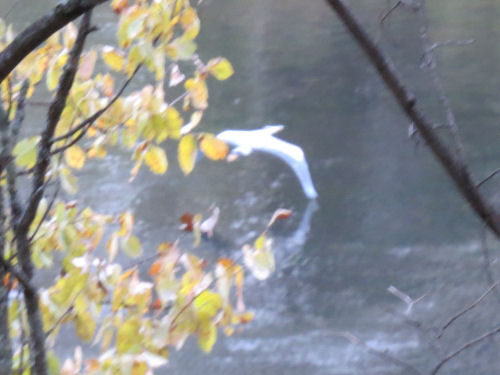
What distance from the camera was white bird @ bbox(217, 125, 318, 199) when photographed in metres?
8.02

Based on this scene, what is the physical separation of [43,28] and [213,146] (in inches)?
36.8

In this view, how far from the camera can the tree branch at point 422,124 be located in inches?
49.0

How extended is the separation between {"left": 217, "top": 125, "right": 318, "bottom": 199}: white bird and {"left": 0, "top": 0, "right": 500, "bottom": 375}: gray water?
144mm

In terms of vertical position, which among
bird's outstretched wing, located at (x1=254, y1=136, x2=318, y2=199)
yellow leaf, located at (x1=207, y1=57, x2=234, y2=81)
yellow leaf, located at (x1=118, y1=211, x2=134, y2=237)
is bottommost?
bird's outstretched wing, located at (x1=254, y1=136, x2=318, y2=199)

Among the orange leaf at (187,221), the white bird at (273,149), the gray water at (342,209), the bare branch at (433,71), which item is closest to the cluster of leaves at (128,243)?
the orange leaf at (187,221)

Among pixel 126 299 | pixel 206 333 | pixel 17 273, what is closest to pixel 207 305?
pixel 206 333

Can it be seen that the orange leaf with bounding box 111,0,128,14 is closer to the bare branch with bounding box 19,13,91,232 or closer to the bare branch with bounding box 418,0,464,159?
the bare branch with bounding box 19,13,91,232

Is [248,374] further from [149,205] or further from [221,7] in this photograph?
[221,7]

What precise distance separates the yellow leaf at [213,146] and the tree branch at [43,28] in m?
0.88

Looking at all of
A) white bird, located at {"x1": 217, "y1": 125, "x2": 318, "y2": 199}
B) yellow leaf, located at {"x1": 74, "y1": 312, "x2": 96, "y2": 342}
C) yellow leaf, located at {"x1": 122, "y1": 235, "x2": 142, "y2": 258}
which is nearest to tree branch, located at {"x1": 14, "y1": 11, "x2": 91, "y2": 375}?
yellow leaf, located at {"x1": 74, "y1": 312, "x2": 96, "y2": 342}

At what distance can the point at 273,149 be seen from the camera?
846 cm

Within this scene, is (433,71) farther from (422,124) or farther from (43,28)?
(43,28)

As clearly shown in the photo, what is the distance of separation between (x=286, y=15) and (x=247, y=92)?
7789mm

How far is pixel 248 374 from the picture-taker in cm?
487
